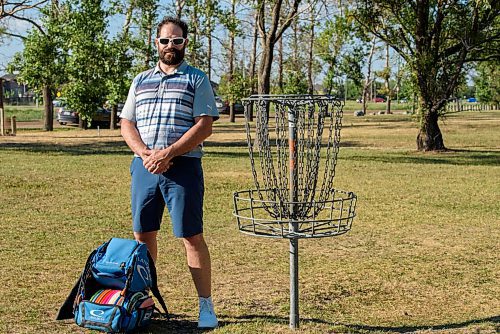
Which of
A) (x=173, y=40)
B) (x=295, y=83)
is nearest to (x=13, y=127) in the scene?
(x=295, y=83)

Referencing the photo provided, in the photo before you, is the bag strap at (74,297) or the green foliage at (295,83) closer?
the bag strap at (74,297)

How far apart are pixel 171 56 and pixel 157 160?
0.70m

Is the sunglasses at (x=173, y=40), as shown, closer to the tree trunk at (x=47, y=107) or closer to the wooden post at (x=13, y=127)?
the wooden post at (x=13, y=127)

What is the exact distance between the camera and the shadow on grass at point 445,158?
21375mm

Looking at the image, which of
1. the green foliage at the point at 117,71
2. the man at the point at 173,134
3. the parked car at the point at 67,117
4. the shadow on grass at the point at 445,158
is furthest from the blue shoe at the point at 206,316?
the parked car at the point at 67,117

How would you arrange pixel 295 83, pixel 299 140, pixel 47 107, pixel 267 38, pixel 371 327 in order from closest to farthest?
1. pixel 299 140
2. pixel 371 327
3. pixel 267 38
4. pixel 47 107
5. pixel 295 83

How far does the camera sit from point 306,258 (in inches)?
334

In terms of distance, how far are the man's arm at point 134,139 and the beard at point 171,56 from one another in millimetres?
488

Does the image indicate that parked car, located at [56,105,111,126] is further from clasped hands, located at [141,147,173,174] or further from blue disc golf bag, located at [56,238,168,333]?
clasped hands, located at [141,147,173,174]

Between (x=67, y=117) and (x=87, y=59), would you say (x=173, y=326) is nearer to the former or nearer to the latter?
(x=87, y=59)

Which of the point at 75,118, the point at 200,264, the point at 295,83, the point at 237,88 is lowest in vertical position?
the point at 200,264

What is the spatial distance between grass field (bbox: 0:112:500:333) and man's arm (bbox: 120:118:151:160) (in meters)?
1.20

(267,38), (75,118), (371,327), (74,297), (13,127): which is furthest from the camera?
(75,118)

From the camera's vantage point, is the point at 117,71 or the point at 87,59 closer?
the point at 87,59
